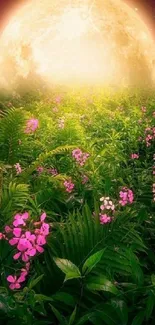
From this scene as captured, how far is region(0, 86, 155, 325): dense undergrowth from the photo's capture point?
1642 mm

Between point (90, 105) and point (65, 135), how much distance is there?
15.0 feet

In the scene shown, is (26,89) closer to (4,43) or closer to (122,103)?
(4,43)

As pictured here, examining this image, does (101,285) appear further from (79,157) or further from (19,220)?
(79,157)

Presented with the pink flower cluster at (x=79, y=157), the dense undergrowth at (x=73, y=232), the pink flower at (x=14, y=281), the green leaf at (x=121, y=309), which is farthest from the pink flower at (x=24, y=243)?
the pink flower cluster at (x=79, y=157)

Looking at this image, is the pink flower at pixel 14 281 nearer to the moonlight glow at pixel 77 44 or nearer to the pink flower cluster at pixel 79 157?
the pink flower cluster at pixel 79 157

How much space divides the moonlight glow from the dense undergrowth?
12.9 feet

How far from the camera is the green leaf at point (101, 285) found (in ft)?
5.47

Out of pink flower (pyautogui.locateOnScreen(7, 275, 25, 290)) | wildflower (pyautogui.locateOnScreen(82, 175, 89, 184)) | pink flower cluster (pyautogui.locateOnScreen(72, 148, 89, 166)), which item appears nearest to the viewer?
pink flower (pyautogui.locateOnScreen(7, 275, 25, 290))

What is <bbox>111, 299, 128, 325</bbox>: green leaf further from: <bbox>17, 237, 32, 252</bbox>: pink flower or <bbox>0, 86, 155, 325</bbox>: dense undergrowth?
<bbox>17, 237, 32, 252</bbox>: pink flower

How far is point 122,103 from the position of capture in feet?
32.5

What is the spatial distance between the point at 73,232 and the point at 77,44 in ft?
35.7

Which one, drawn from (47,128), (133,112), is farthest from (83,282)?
(133,112)

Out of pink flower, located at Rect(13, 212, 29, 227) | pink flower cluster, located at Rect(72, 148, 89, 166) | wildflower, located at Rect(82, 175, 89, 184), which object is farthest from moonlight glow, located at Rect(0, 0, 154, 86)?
pink flower, located at Rect(13, 212, 29, 227)

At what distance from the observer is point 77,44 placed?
A: 12.3 m
